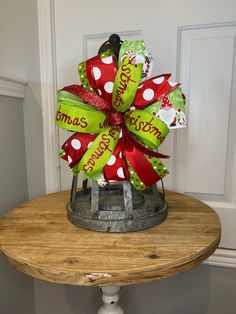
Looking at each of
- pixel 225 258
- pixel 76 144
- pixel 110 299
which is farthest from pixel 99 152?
pixel 225 258

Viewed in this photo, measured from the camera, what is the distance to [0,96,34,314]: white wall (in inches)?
30.5

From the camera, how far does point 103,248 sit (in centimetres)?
45

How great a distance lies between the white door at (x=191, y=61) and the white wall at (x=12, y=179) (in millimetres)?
185

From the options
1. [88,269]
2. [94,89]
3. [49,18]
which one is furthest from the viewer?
[49,18]

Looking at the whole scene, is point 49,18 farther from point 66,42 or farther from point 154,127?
point 154,127

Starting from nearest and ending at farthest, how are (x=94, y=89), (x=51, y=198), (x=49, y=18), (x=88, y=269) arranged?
(x=88, y=269) < (x=94, y=89) < (x=51, y=198) < (x=49, y=18)

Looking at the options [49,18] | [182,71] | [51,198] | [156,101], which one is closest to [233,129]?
[182,71]

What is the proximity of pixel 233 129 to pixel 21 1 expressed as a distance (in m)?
0.73

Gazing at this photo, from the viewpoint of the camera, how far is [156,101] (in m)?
0.48

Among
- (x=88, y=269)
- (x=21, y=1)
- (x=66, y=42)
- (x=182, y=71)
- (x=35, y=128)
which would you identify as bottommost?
(x=88, y=269)

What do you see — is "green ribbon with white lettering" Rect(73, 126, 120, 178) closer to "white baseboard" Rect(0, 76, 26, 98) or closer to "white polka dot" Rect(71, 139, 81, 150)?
"white polka dot" Rect(71, 139, 81, 150)

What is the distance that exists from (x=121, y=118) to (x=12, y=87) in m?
0.45

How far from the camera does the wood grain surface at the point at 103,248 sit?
1.28 feet

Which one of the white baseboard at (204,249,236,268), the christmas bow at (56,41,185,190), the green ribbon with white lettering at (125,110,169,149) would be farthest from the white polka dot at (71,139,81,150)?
the white baseboard at (204,249,236,268)
